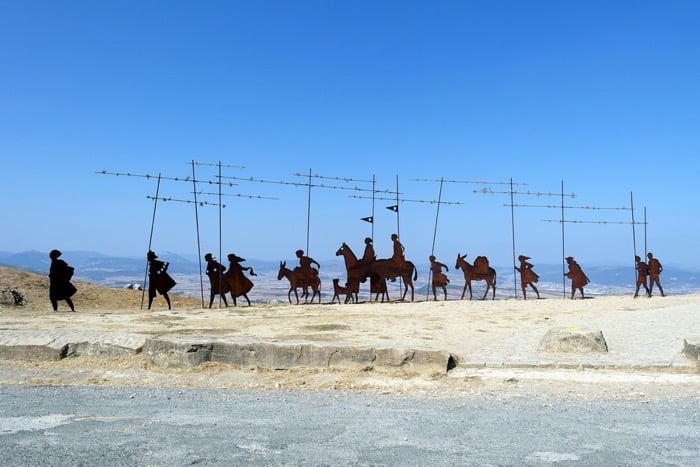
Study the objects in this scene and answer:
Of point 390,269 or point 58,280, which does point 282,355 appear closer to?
point 58,280

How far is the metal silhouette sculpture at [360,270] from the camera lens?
861 inches

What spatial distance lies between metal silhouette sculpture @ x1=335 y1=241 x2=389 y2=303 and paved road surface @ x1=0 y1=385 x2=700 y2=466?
1377 centimetres

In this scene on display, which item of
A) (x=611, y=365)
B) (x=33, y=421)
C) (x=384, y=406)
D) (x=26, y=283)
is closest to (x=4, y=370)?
(x=33, y=421)

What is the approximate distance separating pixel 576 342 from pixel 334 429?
5698mm

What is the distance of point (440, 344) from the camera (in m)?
11.2

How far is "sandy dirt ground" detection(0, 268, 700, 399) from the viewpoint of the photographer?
8.49 meters

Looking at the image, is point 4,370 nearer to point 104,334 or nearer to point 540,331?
point 104,334

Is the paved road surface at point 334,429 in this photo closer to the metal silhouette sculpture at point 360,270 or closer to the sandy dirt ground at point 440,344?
the sandy dirt ground at point 440,344

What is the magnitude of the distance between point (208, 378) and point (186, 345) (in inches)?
35.8

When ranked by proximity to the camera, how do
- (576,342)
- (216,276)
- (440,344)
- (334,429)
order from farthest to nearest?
(216,276), (440,344), (576,342), (334,429)

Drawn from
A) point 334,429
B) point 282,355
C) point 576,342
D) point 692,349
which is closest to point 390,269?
point 576,342

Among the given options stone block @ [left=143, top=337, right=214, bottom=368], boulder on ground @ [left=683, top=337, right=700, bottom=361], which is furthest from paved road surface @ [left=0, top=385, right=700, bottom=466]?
boulder on ground @ [left=683, top=337, right=700, bottom=361]

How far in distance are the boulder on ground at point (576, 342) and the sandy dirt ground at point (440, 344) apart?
9.6 inches

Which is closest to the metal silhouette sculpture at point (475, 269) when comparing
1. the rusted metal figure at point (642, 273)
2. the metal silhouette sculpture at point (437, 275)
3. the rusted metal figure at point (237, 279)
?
the metal silhouette sculpture at point (437, 275)
